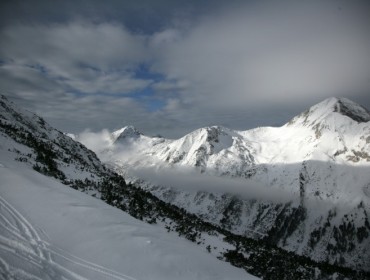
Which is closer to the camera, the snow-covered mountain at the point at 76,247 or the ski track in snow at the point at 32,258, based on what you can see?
the ski track in snow at the point at 32,258

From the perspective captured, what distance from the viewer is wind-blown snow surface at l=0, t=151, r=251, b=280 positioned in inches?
395

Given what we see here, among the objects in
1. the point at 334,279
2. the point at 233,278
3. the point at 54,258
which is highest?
the point at 233,278

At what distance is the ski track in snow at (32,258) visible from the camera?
934 cm

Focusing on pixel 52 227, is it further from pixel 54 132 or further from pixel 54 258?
pixel 54 132

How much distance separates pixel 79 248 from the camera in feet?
38.4

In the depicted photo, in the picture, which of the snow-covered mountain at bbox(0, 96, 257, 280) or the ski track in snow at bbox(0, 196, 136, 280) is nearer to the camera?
the ski track in snow at bbox(0, 196, 136, 280)

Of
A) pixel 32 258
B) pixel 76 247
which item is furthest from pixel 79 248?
pixel 32 258

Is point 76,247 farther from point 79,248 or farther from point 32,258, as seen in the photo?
point 32,258

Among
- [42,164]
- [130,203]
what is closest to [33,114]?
[42,164]

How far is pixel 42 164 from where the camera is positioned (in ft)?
110

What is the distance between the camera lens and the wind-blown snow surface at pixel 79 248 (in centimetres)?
1004

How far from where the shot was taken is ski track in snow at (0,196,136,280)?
934 cm

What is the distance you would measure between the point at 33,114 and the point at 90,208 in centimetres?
11806

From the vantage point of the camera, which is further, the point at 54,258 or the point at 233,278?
the point at 233,278
